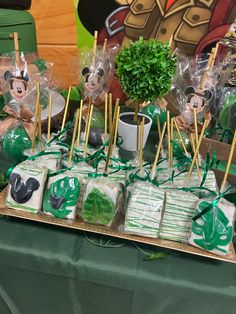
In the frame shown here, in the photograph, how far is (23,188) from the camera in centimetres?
96

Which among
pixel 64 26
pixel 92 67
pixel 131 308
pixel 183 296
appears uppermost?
pixel 64 26

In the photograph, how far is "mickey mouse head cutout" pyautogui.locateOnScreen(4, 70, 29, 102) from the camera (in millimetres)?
1248

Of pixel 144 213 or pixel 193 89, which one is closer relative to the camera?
pixel 144 213

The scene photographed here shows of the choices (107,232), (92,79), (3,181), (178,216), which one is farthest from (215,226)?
(92,79)

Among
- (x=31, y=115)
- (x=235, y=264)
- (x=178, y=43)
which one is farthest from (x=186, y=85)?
(x=235, y=264)

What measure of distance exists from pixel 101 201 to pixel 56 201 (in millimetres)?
152

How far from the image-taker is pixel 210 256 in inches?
34.4

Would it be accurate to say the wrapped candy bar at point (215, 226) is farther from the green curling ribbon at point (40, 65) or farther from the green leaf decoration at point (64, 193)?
the green curling ribbon at point (40, 65)

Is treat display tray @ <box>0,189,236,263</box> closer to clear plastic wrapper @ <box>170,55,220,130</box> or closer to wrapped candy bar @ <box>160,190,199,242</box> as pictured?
wrapped candy bar @ <box>160,190,199,242</box>

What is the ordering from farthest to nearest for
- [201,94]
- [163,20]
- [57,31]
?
1. [57,31]
2. [163,20]
3. [201,94]

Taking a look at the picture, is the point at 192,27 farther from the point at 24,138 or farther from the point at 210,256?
the point at 210,256

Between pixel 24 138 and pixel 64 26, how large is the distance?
100cm

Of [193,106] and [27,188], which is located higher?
[193,106]

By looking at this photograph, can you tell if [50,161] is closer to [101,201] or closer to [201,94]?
[101,201]
